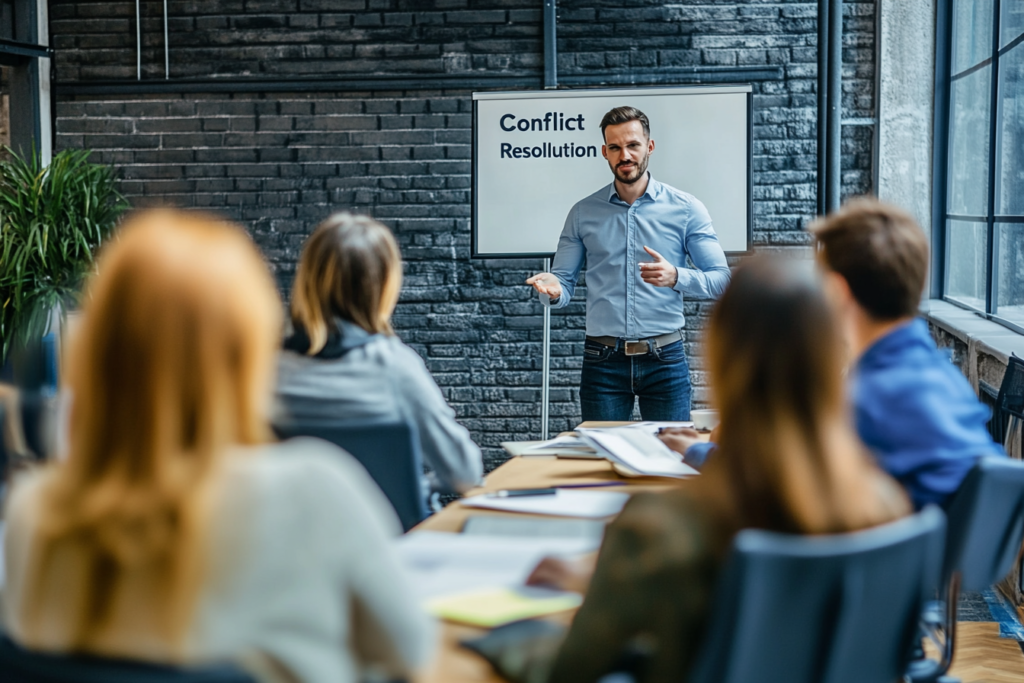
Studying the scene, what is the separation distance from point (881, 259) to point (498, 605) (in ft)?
2.52

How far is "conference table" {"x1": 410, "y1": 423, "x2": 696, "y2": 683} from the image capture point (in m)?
1.13

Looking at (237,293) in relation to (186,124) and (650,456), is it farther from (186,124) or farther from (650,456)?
(186,124)

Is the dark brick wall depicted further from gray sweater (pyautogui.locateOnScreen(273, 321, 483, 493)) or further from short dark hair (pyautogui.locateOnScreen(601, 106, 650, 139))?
gray sweater (pyautogui.locateOnScreen(273, 321, 483, 493))

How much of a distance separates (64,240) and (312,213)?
116 cm

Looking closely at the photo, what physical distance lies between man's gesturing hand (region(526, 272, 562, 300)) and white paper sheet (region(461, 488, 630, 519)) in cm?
137

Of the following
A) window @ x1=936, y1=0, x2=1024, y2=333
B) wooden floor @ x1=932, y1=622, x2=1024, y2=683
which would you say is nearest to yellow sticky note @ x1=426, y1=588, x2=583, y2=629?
wooden floor @ x1=932, y1=622, x2=1024, y2=683

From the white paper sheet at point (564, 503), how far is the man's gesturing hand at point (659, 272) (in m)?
1.27

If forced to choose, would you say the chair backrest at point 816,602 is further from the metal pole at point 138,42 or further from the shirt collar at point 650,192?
the metal pole at point 138,42

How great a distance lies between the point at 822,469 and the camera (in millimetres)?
991

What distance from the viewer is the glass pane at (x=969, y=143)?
406cm

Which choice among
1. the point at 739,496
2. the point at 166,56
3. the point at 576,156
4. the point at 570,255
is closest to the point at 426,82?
the point at 576,156

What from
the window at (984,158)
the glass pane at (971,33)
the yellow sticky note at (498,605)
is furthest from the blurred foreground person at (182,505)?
the glass pane at (971,33)

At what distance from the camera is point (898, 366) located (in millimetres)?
1490

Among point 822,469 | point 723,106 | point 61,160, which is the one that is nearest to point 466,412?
point 723,106
